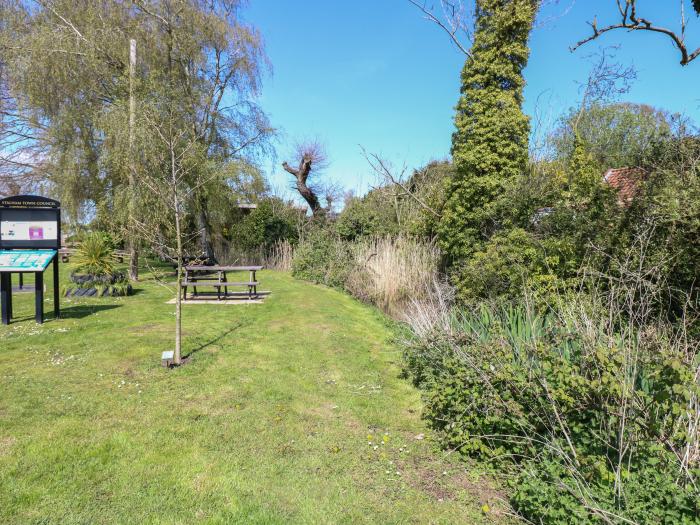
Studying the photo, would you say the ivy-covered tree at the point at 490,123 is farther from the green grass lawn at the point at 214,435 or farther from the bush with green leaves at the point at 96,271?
the bush with green leaves at the point at 96,271

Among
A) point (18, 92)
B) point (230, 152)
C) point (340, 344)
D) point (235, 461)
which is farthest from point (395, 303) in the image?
point (18, 92)

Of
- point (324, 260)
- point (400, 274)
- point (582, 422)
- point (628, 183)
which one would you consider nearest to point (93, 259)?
point (324, 260)

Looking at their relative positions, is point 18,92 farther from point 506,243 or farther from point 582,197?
point 582,197

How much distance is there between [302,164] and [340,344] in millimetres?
15145

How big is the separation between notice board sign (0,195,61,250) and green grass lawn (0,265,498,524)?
139 cm

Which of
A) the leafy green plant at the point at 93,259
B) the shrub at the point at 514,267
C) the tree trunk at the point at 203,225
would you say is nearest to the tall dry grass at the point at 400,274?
the shrub at the point at 514,267

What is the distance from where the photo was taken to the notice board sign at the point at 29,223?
6.50 meters

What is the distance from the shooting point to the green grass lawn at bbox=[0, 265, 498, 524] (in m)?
2.51

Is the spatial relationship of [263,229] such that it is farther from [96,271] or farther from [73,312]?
[73,312]

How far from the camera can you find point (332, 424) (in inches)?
144

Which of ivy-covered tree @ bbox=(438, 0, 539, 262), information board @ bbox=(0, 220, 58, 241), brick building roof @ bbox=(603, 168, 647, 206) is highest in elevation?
ivy-covered tree @ bbox=(438, 0, 539, 262)

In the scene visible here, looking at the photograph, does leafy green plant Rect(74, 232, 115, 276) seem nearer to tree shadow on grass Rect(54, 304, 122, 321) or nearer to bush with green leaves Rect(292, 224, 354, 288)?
tree shadow on grass Rect(54, 304, 122, 321)

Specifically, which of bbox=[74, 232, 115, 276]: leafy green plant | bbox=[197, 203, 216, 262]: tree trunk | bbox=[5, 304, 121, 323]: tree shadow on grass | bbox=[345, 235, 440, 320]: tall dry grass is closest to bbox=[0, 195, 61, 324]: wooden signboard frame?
bbox=[5, 304, 121, 323]: tree shadow on grass

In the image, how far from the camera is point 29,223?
663cm
